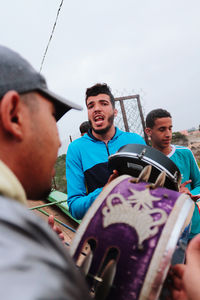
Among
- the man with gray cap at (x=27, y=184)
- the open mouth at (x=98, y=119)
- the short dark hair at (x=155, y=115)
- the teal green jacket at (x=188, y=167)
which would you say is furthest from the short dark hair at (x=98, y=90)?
the man with gray cap at (x=27, y=184)

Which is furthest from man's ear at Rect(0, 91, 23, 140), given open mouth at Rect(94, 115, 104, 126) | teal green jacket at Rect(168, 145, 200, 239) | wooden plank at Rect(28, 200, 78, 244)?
wooden plank at Rect(28, 200, 78, 244)

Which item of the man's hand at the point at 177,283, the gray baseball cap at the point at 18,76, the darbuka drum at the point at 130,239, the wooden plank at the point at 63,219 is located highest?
the gray baseball cap at the point at 18,76

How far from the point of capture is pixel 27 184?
2.62 ft

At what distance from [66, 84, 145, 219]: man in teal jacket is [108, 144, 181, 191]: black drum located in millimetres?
409

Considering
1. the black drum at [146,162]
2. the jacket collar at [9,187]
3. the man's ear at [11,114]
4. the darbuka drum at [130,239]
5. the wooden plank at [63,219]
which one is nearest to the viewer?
the jacket collar at [9,187]

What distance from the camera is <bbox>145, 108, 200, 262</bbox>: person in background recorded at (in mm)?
2038

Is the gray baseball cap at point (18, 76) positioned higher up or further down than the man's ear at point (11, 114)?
higher up

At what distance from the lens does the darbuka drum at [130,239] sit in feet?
2.52

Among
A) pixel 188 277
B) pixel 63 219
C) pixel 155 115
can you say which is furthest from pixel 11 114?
pixel 63 219

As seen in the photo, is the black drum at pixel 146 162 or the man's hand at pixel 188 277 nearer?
the man's hand at pixel 188 277

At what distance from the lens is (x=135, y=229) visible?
0.85 metres

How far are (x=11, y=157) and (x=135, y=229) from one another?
518 mm

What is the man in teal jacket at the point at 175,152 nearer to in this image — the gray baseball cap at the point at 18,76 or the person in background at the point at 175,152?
the person in background at the point at 175,152

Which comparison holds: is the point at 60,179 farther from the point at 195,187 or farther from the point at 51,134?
the point at 51,134
